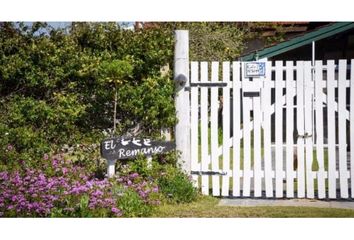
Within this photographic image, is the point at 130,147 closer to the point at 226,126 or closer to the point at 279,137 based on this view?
the point at 226,126

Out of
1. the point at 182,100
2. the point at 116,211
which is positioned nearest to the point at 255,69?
the point at 182,100

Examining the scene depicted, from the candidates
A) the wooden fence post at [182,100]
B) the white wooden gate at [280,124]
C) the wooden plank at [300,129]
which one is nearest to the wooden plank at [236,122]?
the white wooden gate at [280,124]

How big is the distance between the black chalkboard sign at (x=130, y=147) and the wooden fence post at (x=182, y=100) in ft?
0.57

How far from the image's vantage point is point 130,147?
7.21 meters

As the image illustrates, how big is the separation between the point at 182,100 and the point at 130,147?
0.94 meters

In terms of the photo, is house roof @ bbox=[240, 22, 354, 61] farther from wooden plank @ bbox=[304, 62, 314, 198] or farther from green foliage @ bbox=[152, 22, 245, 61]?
wooden plank @ bbox=[304, 62, 314, 198]

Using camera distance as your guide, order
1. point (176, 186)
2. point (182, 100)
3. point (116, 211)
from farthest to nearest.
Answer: point (182, 100) → point (176, 186) → point (116, 211)

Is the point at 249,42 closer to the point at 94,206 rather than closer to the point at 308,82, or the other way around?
the point at 308,82

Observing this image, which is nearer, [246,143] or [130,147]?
[130,147]

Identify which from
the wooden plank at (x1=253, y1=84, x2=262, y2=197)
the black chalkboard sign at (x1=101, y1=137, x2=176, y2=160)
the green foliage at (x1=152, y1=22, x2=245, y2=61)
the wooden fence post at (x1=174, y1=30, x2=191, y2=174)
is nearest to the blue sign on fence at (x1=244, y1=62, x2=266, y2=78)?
the wooden plank at (x1=253, y1=84, x2=262, y2=197)

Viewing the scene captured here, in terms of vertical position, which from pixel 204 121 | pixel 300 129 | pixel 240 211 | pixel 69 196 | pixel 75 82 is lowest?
pixel 240 211

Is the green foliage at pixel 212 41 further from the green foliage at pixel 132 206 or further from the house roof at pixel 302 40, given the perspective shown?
the green foliage at pixel 132 206

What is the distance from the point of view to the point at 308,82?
23.8 ft

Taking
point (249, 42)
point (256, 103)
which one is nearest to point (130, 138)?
point (256, 103)
